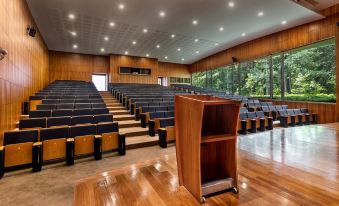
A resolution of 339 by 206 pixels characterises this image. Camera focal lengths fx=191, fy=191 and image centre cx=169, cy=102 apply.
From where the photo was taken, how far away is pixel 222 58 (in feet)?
30.5

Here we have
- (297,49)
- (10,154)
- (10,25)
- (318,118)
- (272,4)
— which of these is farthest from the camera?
(297,49)

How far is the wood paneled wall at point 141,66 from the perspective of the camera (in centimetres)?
988

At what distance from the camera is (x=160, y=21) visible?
5.73 m

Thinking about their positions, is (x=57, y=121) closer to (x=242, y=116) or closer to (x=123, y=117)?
(x=123, y=117)

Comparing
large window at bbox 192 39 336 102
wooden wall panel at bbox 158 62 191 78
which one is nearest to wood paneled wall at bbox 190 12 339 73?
large window at bbox 192 39 336 102

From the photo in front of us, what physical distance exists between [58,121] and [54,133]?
51 cm

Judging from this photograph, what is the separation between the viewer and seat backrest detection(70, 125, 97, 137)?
267 centimetres

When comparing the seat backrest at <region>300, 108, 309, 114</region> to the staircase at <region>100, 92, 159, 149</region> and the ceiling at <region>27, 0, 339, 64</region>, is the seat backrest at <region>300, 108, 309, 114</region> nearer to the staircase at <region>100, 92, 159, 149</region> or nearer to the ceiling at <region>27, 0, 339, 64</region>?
the ceiling at <region>27, 0, 339, 64</region>

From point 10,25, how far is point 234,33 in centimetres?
627

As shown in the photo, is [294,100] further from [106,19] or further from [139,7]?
[106,19]

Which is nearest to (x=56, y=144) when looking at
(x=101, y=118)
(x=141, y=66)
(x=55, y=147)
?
(x=55, y=147)

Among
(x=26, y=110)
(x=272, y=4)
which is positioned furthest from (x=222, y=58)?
(x=26, y=110)

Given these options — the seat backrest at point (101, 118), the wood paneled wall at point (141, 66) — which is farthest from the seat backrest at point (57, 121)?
the wood paneled wall at point (141, 66)

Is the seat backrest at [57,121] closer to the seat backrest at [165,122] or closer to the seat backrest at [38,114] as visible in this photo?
the seat backrest at [38,114]
